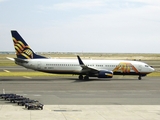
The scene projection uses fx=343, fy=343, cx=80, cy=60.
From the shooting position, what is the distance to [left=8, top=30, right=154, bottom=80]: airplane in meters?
52.1

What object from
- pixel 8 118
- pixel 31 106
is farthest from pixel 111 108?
pixel 8 118

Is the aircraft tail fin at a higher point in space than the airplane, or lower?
higher

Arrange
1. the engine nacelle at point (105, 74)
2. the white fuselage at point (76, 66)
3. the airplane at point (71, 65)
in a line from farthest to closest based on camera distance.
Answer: the white fuselage at point (76, 66), the airplane at point (71, 65), the engine nacelle at point (105, 74)

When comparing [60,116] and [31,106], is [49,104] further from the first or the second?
[60,116]

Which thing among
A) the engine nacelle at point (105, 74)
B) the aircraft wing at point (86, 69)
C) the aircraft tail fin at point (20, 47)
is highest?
the aircraft tail fin at point (20, 47)

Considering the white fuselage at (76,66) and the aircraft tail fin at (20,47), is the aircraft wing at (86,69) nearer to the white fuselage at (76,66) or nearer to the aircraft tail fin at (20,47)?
the white fuselage at (76,66)

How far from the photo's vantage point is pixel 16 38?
52250mm

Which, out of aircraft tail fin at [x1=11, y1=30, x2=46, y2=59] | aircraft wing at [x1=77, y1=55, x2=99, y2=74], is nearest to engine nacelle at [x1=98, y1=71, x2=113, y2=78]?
aircraft wing at [x1=77, y1=55, x2=99, y2=74]

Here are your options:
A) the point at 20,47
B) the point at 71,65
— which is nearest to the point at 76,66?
the point at 71,65

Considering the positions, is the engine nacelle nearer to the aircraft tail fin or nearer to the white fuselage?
the white fuselage

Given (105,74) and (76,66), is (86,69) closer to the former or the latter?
(76,66)

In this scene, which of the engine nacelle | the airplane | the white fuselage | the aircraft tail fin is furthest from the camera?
the white fuselage

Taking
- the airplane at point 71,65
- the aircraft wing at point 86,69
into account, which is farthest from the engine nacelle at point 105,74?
the aircraft wing at point 86,69

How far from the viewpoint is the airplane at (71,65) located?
171 ft
